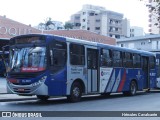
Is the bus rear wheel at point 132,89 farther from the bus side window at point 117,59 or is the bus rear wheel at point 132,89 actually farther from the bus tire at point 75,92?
the bus tire at point 75,92

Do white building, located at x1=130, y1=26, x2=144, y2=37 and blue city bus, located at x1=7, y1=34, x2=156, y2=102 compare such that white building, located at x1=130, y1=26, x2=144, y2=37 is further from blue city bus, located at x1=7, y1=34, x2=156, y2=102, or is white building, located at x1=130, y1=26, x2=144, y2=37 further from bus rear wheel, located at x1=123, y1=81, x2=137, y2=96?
blue city bus, located at x1=7, y1=34, x2=156, y2=102

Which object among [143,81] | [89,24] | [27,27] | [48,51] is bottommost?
[143,81]

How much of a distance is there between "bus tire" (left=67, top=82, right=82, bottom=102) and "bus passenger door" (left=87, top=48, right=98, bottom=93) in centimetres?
81

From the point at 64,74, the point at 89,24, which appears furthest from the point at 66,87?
the point at 89,24

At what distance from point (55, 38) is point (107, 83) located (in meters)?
5.17

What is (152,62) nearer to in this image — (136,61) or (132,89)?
(136,61)

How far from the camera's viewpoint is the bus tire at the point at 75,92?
1575cm

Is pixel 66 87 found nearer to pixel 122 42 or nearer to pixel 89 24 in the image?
pixel 122 42

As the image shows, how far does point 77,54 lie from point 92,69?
1619mm

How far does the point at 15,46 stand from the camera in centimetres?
1519

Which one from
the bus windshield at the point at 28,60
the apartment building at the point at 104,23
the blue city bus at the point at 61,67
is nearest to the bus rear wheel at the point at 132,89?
the blue city bus at the point at 61,67

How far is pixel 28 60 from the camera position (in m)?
14.5

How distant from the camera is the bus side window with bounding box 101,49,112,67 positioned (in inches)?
723

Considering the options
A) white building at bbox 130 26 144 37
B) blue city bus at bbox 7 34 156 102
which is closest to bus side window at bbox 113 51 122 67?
blue city bus at bbox 7 34 156 102
